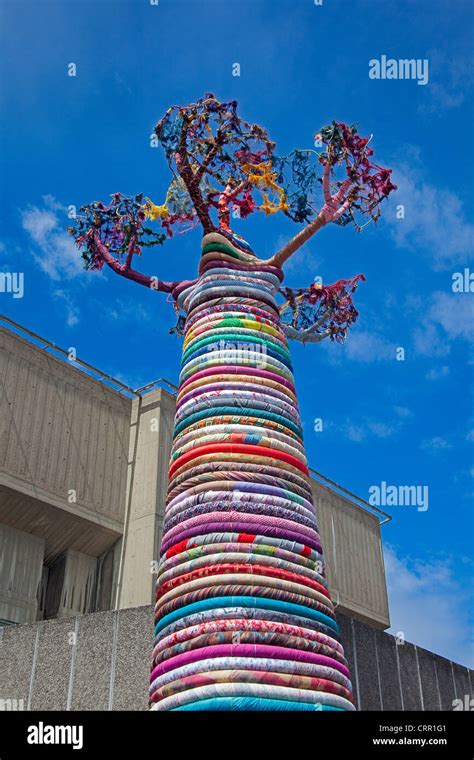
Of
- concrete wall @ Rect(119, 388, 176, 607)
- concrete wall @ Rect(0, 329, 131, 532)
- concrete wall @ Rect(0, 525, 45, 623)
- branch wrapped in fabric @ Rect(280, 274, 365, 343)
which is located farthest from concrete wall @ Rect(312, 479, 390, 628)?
branch wrapped in fabric @ Rect(280, 274, 365, 343)

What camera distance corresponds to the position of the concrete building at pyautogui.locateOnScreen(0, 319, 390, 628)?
57.4 ft

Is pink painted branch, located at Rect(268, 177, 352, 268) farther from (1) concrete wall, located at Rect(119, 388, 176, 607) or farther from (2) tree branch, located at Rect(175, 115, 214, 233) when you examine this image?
(1) concrete wall, located at Rect(119, 388, 176, 607)

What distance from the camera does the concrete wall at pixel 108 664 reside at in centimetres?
723

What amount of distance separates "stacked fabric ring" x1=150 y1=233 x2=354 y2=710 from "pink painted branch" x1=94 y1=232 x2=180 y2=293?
3.66 feet

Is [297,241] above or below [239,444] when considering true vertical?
above

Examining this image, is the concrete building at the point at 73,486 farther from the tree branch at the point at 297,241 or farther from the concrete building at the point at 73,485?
the tree branch at the point at 297,241

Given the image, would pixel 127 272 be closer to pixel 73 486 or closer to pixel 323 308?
pixel 323 308

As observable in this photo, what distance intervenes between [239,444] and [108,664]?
8.19ft

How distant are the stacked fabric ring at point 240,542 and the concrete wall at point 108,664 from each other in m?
1.51

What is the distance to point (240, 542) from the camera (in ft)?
19.0

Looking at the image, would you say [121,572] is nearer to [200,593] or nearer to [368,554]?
[368,554]

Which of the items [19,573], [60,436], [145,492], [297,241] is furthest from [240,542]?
[145,492]

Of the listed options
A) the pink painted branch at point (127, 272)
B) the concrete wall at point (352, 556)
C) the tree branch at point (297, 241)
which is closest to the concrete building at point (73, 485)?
the concrete wall at point (352, 556)
